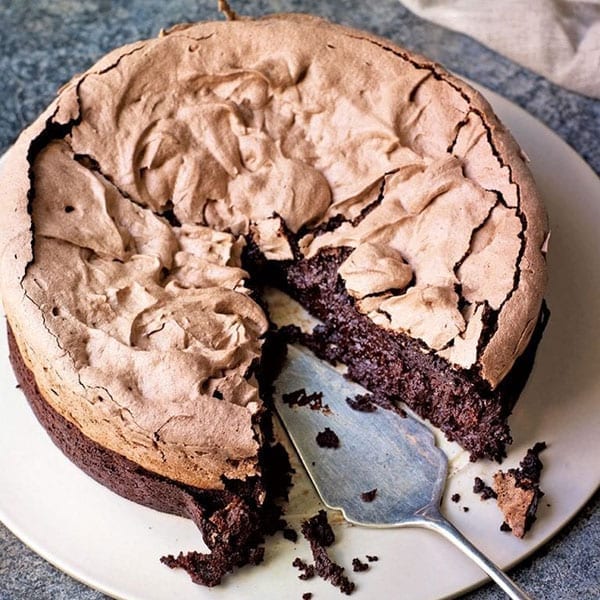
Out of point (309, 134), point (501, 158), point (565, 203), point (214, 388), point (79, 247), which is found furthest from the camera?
point (565, 203)

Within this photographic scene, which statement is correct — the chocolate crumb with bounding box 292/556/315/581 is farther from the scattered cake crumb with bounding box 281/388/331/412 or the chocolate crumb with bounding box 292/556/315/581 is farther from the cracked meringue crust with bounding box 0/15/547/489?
the scattered cake crumb with bounding box 281/388/331/412

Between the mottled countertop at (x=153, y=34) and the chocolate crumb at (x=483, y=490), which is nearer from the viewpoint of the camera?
the chocolate crumb at (x=483, y=490)

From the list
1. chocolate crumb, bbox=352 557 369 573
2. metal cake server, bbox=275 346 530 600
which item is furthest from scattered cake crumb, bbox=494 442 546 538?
chocolate crumb, bbox=352 557 369 573

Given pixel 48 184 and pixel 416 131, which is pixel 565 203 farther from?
pixel 48 184

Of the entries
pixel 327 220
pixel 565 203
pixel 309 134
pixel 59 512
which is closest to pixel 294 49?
pixel 309 134

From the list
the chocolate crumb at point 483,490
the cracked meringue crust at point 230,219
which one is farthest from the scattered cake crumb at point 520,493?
the cracked meringue crust at point 230,219

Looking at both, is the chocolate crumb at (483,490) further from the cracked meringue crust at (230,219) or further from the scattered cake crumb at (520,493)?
the cracked meringue crust at (230,219)
